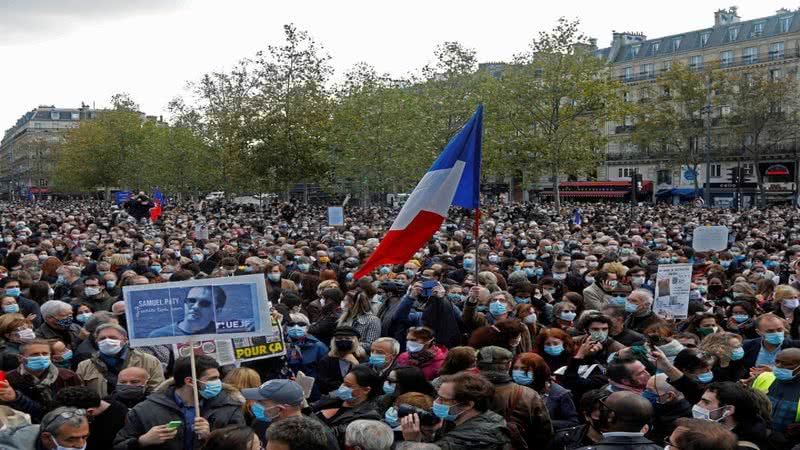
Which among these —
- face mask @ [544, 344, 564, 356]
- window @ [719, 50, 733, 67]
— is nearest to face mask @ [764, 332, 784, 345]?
face mask @ [544, 344, 564, 356]

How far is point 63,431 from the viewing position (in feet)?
15.0

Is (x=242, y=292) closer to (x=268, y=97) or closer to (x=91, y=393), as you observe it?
(x=91, y=393)

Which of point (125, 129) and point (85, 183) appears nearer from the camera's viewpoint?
point (125, 129)

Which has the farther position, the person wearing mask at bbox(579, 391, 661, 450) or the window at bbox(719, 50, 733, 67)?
the window at bbox(719, 50, 733, 67)

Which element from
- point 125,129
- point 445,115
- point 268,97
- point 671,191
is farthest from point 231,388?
→ point 671,191

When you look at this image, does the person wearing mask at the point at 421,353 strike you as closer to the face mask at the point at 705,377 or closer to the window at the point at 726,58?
the face mask at the point at 705,377

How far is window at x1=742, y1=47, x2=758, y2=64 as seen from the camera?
63578mm

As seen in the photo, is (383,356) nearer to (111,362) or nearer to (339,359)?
(339,359)

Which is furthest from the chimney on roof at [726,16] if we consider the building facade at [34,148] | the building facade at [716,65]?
the building facade at [34,148]

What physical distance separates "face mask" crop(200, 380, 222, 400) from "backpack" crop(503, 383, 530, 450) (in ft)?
6.36

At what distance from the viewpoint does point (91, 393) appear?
205 inches

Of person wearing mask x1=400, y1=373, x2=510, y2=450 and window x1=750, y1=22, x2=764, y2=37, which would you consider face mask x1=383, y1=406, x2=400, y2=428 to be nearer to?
person wearing mask x1=400, y1=373, x2=510, y2=450

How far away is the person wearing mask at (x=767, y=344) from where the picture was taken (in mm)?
6664

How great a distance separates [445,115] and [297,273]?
85.7 ft
